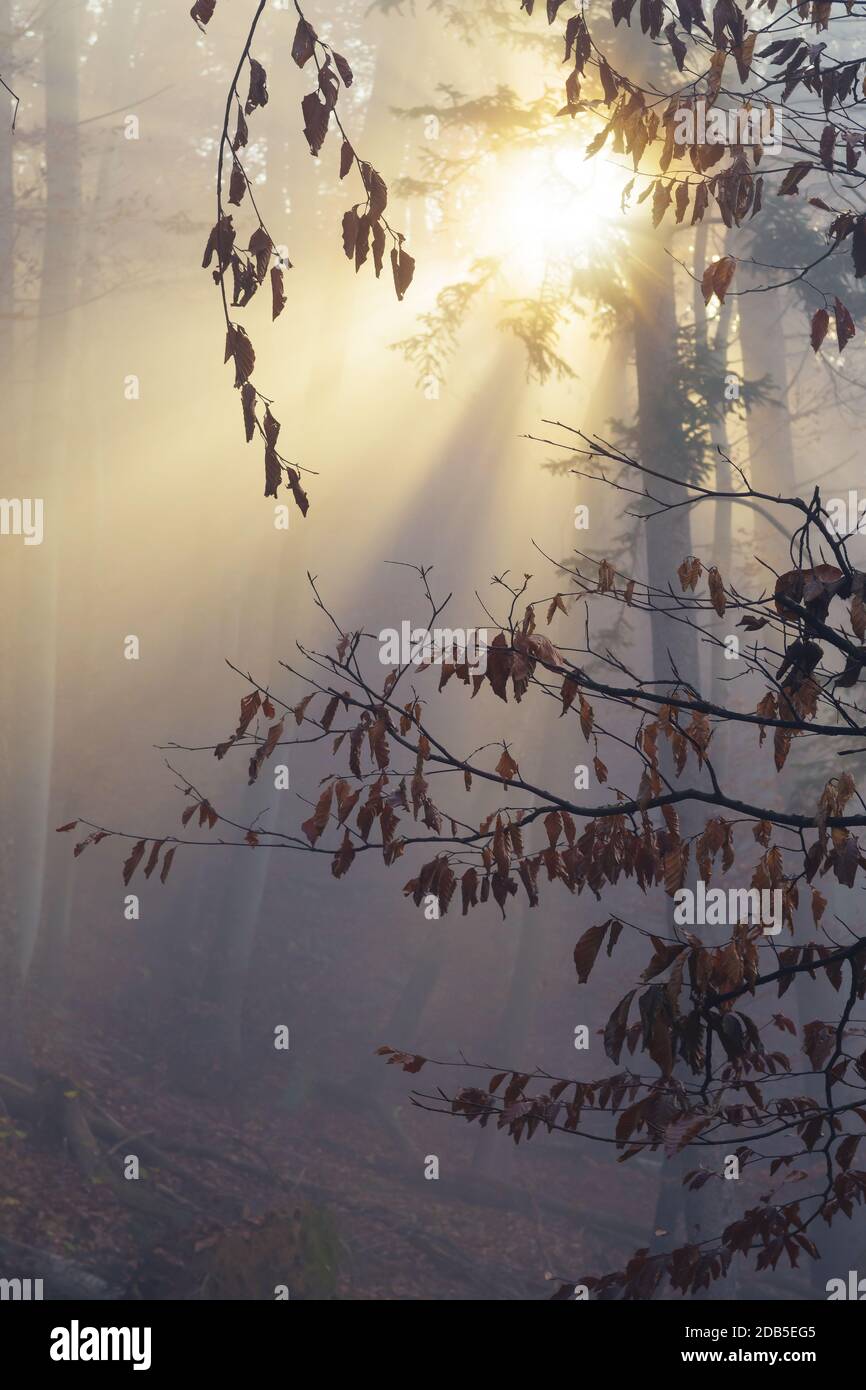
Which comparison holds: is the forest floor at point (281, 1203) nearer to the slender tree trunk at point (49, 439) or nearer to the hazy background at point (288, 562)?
the hazy background at point (288, 562)

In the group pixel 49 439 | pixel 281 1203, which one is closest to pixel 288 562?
pixel 49 439

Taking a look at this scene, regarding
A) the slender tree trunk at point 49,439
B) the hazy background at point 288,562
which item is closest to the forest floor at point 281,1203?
the hazy background at point 288,562

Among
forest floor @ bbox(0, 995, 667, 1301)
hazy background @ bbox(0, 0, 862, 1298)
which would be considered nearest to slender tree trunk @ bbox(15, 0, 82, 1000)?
hazy background @ bbox(0, 0, 862, 1298)

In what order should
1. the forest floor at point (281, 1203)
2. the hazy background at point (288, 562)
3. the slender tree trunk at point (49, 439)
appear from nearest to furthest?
1. the forest floor at point (281, 1203)
2. the hazy background at point (288, 562)
3. the slender tree trunk at point (49, 439)

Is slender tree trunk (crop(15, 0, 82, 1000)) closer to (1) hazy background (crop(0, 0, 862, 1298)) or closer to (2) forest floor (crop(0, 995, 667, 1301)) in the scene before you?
(1) hazy background (crop(0, 0, 862, 1298))

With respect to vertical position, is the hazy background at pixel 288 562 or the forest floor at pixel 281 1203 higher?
the hazy background at pixel 288 562

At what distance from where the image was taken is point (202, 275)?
23.6 meters

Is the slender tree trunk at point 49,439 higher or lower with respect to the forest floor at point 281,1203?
higher

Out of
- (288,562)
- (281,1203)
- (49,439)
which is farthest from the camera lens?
(288,562)

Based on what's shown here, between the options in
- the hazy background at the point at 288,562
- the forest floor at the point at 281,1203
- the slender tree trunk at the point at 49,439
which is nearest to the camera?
the forest floor at the point at 281,1203

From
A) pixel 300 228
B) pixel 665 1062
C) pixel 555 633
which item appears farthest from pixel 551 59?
pixel 665 1062

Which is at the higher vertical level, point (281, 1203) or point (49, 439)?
point (49, 439)

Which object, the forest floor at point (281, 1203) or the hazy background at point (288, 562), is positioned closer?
the forest floor at point (281, 1203)

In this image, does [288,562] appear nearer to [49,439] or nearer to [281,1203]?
[49,439]
